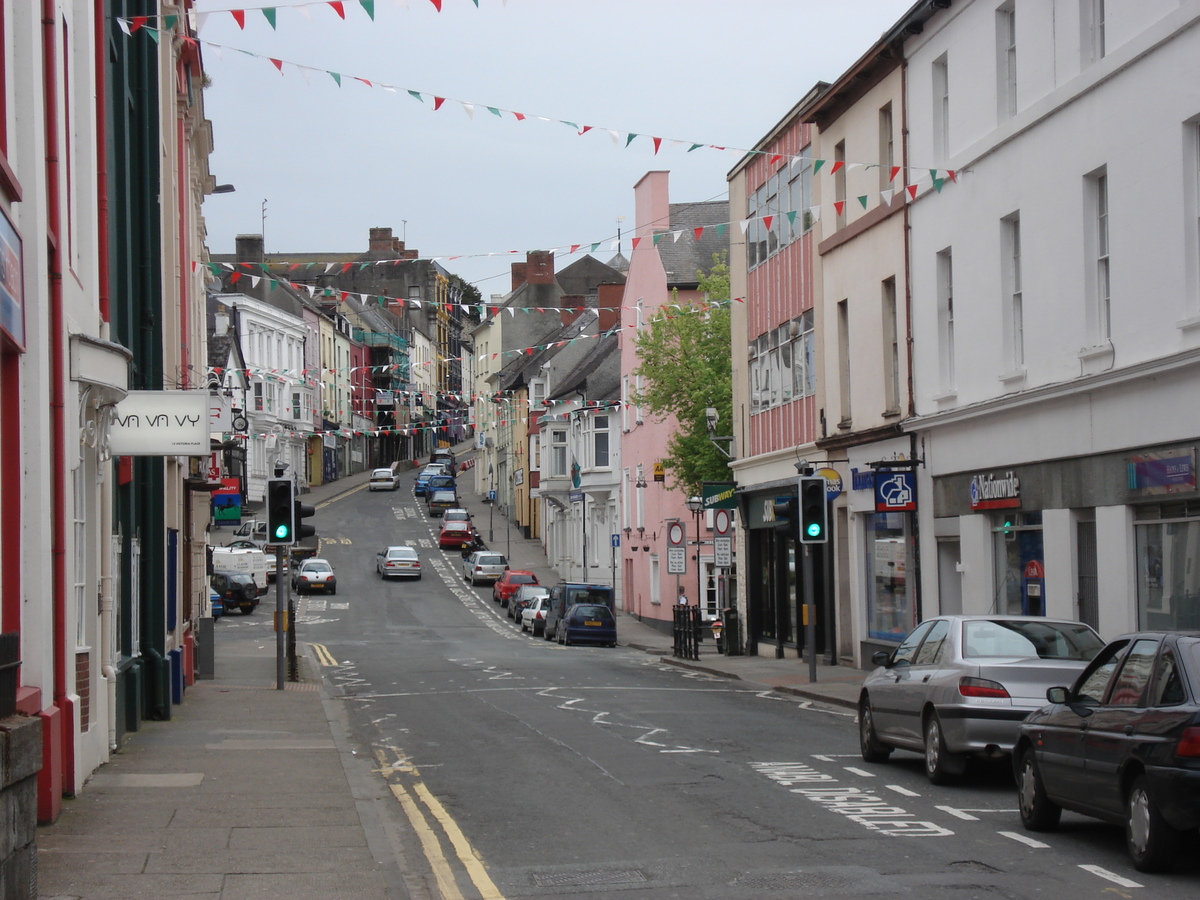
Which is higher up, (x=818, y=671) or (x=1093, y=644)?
(x=1093, y=644)

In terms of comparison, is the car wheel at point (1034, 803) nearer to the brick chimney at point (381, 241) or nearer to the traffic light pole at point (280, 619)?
the traffic light pole at point (280, 619)

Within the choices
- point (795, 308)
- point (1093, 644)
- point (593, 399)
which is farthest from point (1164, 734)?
point (593, 399)

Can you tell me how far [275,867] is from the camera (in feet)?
30.6

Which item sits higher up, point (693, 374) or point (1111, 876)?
point (693, 374)

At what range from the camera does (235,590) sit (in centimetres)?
5091

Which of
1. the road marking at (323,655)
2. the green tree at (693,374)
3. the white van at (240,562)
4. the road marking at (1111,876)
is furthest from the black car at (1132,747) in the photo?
the white van at (240,562)

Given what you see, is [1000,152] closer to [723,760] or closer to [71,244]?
[723,760]

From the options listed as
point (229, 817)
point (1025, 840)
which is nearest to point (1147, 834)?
point (1025, 840)

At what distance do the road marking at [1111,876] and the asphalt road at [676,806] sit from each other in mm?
18

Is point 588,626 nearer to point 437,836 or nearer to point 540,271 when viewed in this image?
point 437,836

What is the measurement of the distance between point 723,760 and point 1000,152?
1131cm

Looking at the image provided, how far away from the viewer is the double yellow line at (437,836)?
898cm

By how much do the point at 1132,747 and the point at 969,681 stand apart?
12.1ft

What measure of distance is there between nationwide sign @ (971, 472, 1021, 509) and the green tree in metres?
19.0
